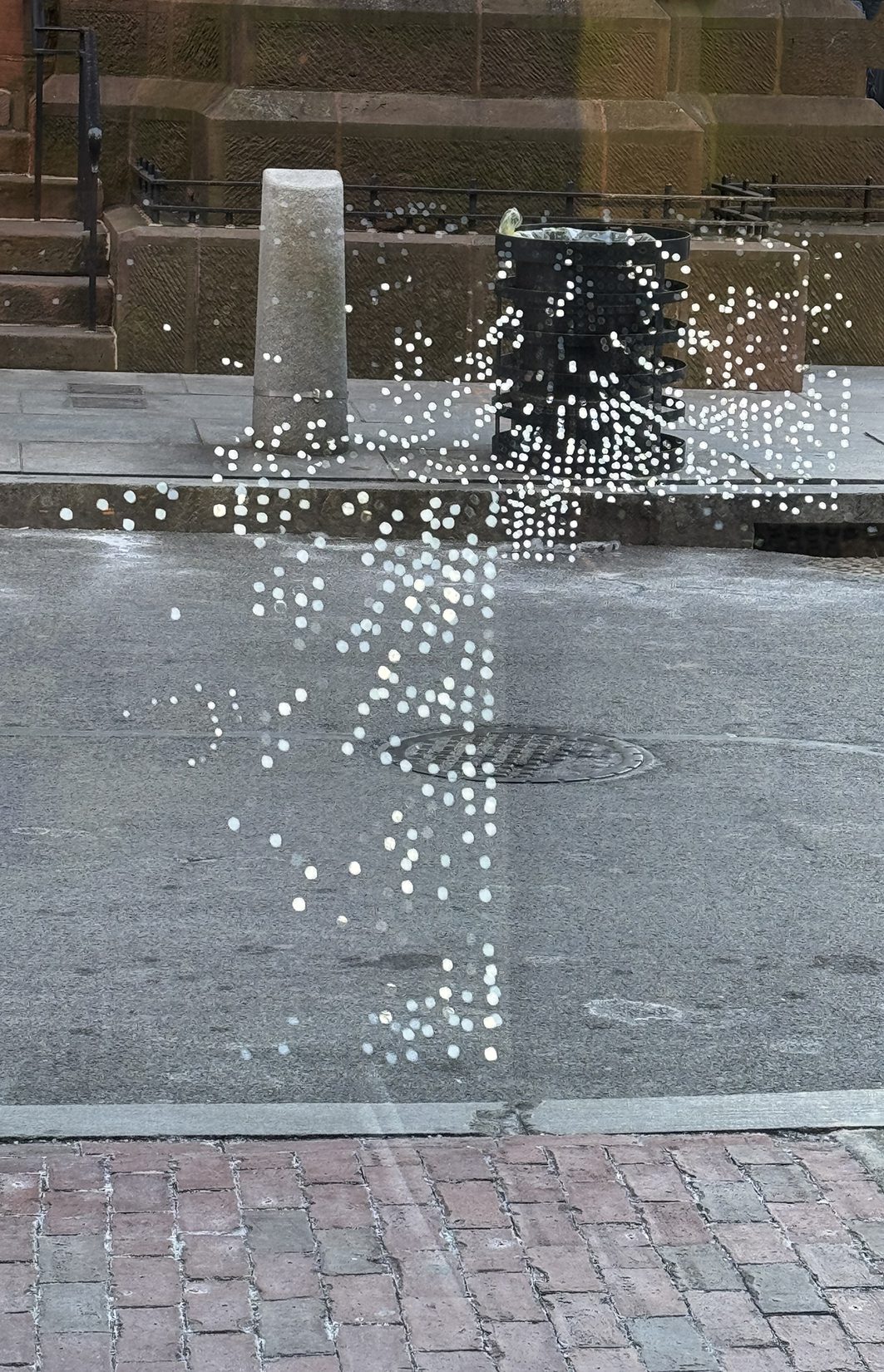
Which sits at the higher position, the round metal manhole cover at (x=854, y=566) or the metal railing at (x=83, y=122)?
the metal railing at (x=83, y=122)

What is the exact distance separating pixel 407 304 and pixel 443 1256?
386 inches

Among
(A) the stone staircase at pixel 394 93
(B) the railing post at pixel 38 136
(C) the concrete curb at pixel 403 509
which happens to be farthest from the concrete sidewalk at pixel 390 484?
(A) the stone staircase at pixel 394 93

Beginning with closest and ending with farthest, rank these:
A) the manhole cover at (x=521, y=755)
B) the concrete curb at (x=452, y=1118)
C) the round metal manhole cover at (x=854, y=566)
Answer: the concrete curb at (x=452, y=1118) < the manhole cover at (x=521, y=755) < the round metal manhole cover at (x=854, y=566)

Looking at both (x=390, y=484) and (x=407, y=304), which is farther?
(x=407, y=304)

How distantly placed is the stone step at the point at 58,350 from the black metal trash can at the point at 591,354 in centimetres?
316

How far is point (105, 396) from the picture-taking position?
478 inches

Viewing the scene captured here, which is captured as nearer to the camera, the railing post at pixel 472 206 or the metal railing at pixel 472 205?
the railing post at pixel 472 206

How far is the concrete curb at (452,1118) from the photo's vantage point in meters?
4.13

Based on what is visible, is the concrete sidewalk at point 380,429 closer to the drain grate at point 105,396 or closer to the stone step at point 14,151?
the drain grate at point 105,396

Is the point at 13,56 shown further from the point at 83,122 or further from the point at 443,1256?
the point at 443,1256

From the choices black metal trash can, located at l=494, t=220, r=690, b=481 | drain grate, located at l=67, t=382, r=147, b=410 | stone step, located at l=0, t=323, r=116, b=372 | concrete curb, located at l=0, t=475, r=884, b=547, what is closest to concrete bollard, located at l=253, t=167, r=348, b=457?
concrete curb, located at l=0, t=475, r=884, b=547

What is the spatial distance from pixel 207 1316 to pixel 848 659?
496cm

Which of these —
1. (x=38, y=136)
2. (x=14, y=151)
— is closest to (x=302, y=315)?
(x=38, y=136)

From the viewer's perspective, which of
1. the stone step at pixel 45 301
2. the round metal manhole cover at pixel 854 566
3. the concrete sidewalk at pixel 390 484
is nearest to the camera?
the round metal manhole cover at pixel 854 566
